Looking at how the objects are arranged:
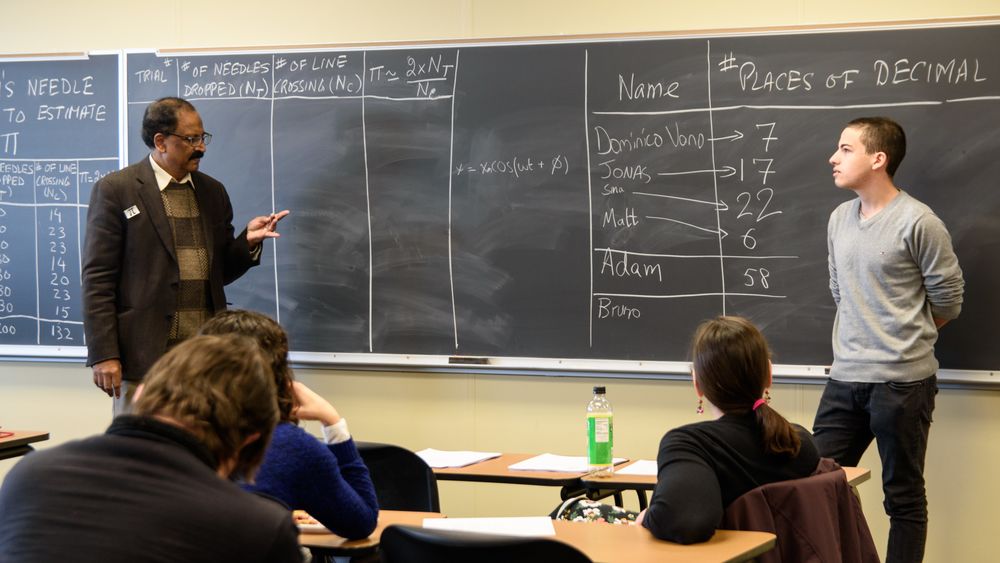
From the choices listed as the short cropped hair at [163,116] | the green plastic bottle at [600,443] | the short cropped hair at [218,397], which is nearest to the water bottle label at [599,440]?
the green plastic bottle at [600,443]

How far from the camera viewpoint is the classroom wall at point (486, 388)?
4320 millimetres

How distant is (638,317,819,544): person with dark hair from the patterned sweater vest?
8.35 ft

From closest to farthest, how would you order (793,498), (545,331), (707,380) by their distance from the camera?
(793,498)
(707,380)
(545,331)

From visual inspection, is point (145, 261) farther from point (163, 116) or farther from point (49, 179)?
point (49, 179)

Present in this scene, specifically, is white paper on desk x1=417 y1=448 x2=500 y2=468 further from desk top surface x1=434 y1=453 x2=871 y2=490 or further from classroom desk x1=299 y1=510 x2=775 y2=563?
classroom desk x1=299 y1=510 x2=775 y2=563

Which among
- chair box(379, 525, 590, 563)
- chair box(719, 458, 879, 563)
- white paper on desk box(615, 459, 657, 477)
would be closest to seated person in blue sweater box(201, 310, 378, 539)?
chair box(379, 525, 590, 563)

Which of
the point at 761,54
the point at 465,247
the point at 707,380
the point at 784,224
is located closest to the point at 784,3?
the point at 761,54

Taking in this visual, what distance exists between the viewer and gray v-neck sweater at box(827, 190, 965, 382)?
12.7ft

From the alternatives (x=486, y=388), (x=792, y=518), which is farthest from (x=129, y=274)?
(x=792, y=518)

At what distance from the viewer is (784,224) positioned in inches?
173

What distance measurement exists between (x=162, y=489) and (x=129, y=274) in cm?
311

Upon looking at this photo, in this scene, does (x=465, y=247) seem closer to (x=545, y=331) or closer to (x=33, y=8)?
(x=545, y=331)

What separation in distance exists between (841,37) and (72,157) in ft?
12.0

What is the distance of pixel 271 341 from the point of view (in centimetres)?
234
